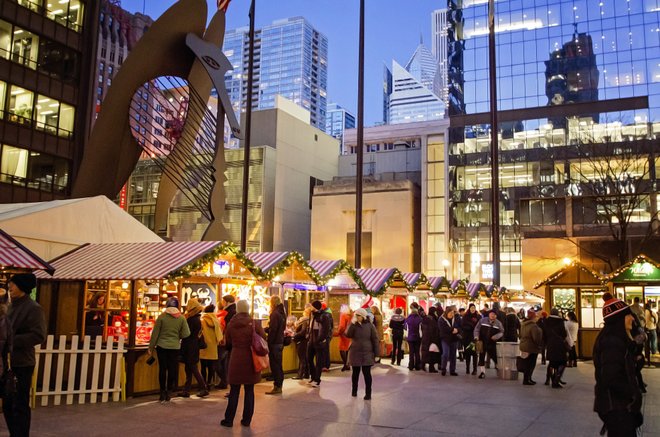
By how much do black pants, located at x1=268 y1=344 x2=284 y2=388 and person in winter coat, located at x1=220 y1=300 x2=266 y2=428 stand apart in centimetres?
337

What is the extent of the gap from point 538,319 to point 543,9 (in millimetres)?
51523

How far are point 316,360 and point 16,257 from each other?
636 cm

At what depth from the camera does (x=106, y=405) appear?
424 inches

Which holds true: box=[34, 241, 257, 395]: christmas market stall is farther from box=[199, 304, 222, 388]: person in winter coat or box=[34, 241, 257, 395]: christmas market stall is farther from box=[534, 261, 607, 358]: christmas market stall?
box=[534, 261, 607, 358]: christmas market stall

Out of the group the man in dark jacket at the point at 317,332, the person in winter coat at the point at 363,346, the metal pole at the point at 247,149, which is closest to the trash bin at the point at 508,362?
the man in dark jacket at the point at 317,332

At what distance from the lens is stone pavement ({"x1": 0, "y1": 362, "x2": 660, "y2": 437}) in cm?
882

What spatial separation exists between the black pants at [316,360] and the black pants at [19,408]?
7.82 metres

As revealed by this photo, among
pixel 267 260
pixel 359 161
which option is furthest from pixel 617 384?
pixel 359 161

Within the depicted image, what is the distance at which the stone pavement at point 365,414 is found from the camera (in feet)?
28.9

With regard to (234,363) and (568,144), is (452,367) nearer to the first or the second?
(234,363)

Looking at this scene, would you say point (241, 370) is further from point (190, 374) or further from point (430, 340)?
point (430, 340)

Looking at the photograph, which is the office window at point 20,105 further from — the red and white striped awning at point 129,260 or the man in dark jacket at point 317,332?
the man in dark jacket at point 317,332

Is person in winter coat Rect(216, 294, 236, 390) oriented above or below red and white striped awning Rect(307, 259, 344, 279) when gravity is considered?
below

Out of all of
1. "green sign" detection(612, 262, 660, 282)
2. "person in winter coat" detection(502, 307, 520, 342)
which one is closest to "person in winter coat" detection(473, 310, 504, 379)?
"person in winter coat" detection(502, 307, 520, 342)
